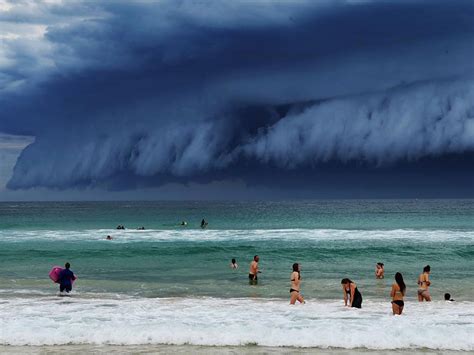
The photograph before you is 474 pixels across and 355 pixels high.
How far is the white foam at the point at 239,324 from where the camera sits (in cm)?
1369

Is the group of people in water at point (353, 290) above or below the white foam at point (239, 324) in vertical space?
above

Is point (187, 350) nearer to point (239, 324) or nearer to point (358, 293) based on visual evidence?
point (239, 324)

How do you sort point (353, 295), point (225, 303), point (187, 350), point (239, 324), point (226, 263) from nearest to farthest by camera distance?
point (187, 350)
point (239, 324)
point (353, 295)
point (225, 303)
point (226, 263)

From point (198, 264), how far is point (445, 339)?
23.3 m

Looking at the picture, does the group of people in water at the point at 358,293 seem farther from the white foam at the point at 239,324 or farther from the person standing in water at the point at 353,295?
the white foam at the point at 239,324

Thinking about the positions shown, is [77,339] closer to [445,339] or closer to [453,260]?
[445,339]

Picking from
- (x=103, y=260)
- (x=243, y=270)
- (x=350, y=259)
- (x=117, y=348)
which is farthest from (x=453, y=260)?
(x=117, y=348)

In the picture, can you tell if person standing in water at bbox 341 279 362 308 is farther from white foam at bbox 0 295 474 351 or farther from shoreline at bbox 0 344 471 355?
shoreline at bbox 0 344 471 355

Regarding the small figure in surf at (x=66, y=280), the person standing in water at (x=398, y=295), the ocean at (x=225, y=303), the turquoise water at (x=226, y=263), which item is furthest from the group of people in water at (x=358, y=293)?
the small figure in surf at (x=66, y=280)

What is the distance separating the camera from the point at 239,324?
50.1ft

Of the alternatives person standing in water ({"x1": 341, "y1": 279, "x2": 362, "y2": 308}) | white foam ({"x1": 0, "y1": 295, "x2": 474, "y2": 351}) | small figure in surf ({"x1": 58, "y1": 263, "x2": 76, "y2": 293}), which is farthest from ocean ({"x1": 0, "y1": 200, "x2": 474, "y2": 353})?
small figure in surf ({"x1": 58, "y1": 263, "x2": 76, "y2": 293})

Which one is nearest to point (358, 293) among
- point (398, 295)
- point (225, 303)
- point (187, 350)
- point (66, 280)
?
point (398, 295)

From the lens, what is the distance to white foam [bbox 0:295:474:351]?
13688mm

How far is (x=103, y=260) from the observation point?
3775 centimetres
